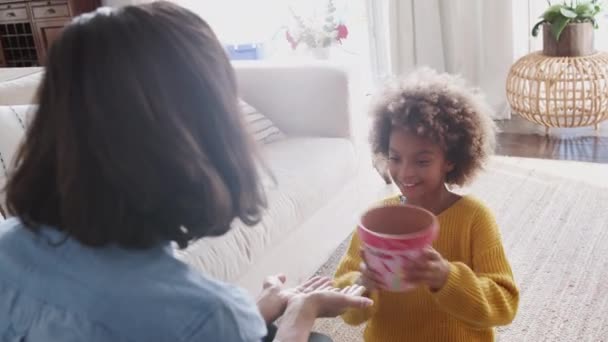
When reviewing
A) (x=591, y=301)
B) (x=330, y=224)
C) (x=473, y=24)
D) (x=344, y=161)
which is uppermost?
(x=473, y=24)

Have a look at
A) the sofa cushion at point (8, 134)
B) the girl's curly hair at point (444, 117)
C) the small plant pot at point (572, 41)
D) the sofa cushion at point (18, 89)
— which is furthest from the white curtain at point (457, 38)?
the sofa cushion at point (8, 134)

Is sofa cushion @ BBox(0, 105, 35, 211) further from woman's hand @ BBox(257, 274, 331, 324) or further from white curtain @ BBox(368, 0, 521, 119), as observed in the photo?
white curtain @ BBox(368, 0, 521, 119)

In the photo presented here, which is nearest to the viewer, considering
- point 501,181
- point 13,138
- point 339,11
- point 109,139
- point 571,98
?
point 109,139

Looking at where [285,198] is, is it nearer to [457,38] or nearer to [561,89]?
[561,89]

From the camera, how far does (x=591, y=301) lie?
1.74 m

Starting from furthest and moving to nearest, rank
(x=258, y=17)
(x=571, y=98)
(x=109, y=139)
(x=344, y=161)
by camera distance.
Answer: (x=258, y=17) < (x=571, y=98) < (x=344, y=161) < (x=109, y=139)

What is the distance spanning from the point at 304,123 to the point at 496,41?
1.71 meters

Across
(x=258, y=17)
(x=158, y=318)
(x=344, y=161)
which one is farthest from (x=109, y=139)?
(x=258, y=17)

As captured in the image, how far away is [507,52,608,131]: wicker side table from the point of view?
2900mm

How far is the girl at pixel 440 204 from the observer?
1034mm

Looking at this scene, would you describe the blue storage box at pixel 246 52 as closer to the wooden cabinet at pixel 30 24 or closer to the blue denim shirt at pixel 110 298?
the wooden cabinet at pixel 30 24

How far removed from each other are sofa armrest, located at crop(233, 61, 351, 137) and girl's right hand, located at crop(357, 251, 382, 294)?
1234 millimetres

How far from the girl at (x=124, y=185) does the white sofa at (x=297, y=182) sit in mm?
758

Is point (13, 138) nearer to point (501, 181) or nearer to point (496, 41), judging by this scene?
point (501, 181)
